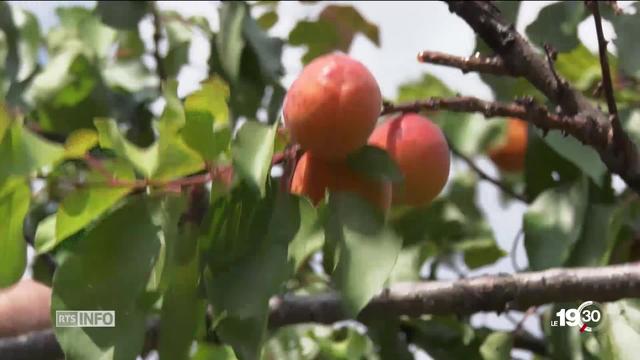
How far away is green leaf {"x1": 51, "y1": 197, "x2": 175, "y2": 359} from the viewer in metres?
0.57

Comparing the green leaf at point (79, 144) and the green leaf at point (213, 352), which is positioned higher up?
the green leaf at point (79, 144)

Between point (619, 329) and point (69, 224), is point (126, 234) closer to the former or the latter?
point (69, 224)

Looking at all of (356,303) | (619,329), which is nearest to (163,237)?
(356,303)

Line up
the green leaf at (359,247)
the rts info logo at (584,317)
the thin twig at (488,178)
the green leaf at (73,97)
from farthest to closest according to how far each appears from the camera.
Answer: the green leaf at (73,97), the thin twig at (488,178), the rts info logo at (584,317), the green leaf at (359,247)

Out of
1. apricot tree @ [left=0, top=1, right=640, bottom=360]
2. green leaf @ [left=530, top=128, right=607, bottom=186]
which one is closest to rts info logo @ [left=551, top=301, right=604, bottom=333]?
apricot tree @ [left=0, top=1, right=640, bottom=360]

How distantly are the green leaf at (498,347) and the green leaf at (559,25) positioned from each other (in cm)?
27

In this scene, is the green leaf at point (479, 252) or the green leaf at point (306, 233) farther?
the green leaf at point (479, 252)

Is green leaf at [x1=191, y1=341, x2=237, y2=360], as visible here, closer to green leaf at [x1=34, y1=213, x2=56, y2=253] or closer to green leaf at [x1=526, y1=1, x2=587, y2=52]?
green leaf at [x1=34, y1=213, x2=56, y2=253]

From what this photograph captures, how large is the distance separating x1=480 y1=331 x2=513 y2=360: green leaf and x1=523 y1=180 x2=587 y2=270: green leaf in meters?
0.09

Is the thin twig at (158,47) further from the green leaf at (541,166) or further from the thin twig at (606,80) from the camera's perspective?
the thin twig at (606,80)

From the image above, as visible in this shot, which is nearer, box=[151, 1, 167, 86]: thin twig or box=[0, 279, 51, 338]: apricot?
box=[0, 279, 51, 338]: apricot

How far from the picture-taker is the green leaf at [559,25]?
0.81 meters

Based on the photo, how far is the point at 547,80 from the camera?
65 cm

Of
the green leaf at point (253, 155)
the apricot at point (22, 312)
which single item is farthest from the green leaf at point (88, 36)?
the green leaf at point (253, 155)
